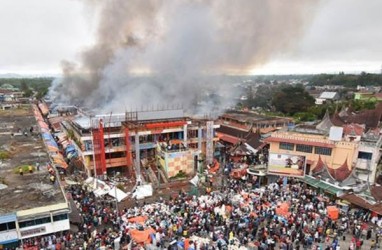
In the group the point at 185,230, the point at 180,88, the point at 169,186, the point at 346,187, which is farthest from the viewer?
the point at 180,88

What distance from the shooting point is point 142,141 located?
31.7 m

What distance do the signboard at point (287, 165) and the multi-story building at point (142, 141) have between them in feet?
23.0

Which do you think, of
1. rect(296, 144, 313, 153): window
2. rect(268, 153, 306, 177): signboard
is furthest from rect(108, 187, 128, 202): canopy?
rect(296, 144, 313, 153): window

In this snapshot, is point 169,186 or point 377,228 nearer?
point 377,228

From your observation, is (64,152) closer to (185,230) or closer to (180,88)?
(180,88)

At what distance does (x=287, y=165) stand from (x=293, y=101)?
128 feet

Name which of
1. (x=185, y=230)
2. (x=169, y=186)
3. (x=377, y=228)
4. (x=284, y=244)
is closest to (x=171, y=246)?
(x=185, y=230)

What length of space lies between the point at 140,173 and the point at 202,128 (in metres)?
8.13

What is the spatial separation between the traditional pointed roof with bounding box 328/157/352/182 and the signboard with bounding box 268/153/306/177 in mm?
2392

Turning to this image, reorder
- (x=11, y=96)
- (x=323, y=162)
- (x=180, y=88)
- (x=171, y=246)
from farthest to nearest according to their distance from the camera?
1. (x=11, y=96)
2. (x=180, y=88)
3. (x=323, y=162)
4. (x=171, y=246)

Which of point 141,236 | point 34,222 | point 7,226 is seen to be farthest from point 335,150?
point 7,226

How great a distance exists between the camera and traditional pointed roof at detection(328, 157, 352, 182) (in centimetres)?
2430

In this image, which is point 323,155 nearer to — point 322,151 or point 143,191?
point 322,151

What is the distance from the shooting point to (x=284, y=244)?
17.6 m
